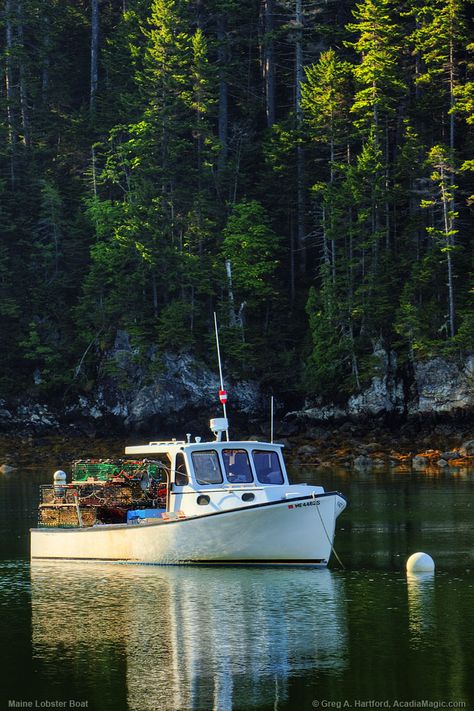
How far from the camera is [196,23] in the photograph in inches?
3046

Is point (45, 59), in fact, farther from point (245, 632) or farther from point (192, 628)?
point (245, 632)

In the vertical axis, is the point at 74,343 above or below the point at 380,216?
below

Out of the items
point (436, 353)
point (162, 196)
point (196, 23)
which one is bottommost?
point (436, 353)

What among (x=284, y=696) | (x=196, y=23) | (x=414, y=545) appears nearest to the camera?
(x=284, y=696)

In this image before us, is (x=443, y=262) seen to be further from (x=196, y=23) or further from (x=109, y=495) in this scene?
(x=109, y=495)

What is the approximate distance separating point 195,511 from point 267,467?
2.13 metres

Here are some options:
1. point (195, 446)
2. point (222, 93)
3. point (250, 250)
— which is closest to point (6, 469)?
point (250, 250)

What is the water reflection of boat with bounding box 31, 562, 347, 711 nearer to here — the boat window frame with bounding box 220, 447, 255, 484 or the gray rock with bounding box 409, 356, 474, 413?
the boat window frame with bounding box 220, 447, 255, 484

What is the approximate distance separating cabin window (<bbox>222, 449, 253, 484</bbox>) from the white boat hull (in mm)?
1613

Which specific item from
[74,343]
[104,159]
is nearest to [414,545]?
[74,343]

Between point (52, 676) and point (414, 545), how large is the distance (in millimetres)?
14544

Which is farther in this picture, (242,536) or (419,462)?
(419,462)

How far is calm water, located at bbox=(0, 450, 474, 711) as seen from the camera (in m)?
17.7

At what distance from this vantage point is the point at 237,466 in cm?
2870
